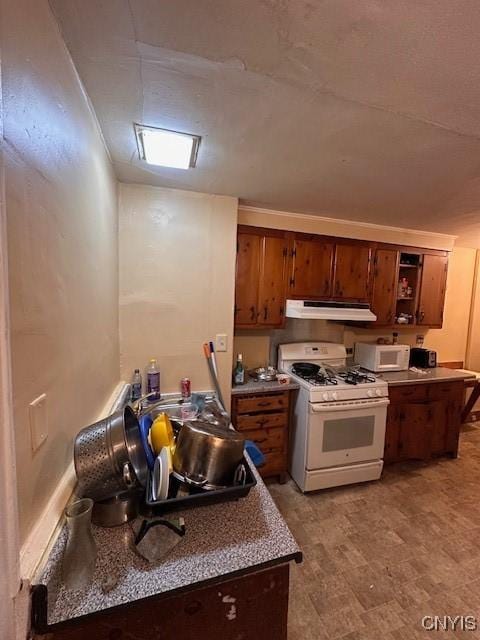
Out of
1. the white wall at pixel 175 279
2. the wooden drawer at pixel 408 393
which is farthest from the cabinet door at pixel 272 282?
the wooden drawer at pixel 408 393

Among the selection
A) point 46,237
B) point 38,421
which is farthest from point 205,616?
point 46,237

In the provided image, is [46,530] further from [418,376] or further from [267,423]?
[418,376]

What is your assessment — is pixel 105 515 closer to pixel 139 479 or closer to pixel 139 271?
pixel 139 479

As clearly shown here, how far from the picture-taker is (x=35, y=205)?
2.08 ft

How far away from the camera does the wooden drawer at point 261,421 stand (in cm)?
213

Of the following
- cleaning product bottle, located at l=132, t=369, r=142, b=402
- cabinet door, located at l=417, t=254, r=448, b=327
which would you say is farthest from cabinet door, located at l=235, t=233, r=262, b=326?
cabinet door, located at l=417, t=254, r=448, b=327

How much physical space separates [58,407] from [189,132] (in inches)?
49.6

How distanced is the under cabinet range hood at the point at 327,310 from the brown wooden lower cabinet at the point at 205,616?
1.77m

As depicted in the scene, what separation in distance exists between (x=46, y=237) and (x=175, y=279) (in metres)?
1.30

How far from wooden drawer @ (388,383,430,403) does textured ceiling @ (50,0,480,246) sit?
1.72 meters

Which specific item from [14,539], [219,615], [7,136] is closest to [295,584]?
[219,615]

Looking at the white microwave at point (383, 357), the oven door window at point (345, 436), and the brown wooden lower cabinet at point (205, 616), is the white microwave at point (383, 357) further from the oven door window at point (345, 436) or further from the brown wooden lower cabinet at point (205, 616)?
the brown wooden lower cabinet at point (205, 616)

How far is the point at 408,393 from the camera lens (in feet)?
8.23

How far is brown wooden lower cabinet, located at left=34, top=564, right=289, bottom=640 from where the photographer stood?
59cm
